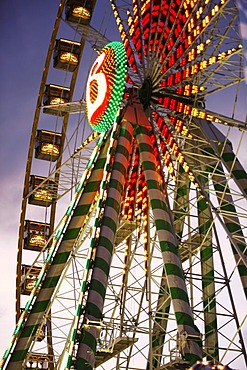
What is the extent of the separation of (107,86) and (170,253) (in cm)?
508

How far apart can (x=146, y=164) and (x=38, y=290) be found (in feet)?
15.1

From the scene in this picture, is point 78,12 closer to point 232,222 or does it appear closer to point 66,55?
point 66,55

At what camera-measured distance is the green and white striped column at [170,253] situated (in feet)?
50.8

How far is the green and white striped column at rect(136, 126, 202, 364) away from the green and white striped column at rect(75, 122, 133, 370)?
1.67 ft

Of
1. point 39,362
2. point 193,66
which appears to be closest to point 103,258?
point 193,66

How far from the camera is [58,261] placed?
19094 mm

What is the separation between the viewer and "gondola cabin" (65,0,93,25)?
23781mm

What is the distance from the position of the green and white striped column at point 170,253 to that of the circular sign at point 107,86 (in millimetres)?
990

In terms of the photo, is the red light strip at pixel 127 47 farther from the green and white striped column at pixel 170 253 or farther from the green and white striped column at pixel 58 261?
the green and white striped column at pixel 58 261

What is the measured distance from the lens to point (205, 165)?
18.9 m

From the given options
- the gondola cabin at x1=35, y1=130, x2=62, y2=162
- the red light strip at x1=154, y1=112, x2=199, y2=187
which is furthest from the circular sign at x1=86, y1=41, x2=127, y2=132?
the gondola cabin at x1=35, y1=130, x2=62, y2=162

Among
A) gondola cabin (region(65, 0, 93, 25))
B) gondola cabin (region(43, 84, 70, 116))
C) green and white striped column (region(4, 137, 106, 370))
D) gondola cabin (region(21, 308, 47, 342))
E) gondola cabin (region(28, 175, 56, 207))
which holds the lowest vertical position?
gondola cabin (region(21, 308, 47, 342))

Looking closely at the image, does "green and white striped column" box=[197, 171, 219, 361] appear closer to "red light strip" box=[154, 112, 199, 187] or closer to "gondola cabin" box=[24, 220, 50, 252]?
"red light strip" box=[154, 112, 199, 187]

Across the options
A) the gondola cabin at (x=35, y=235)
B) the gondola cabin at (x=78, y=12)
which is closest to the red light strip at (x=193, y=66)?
the gondola cabin at (x=78, y=12)
